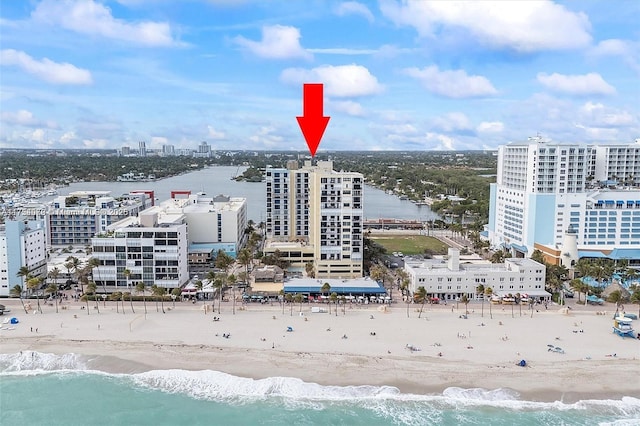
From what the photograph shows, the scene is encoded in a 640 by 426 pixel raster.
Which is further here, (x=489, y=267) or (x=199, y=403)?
(x=489, y=267)

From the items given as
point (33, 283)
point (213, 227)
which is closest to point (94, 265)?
point (33, 283)

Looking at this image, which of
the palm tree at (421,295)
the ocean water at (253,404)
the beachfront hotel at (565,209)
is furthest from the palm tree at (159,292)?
the beachfront hotel at (565,209)

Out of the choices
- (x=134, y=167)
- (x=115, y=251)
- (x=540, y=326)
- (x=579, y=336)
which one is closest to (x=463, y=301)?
(x=540, y=326)

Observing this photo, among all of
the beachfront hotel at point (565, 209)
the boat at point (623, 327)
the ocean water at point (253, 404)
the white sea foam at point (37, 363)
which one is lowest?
the ocean water at point (253, 404)

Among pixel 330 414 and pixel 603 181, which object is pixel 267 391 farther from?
pixel 603 181

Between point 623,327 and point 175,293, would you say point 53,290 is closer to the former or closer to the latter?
point 175,293

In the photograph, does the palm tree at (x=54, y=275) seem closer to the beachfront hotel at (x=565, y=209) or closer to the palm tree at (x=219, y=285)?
the palm tree at (x=219, y=285)
